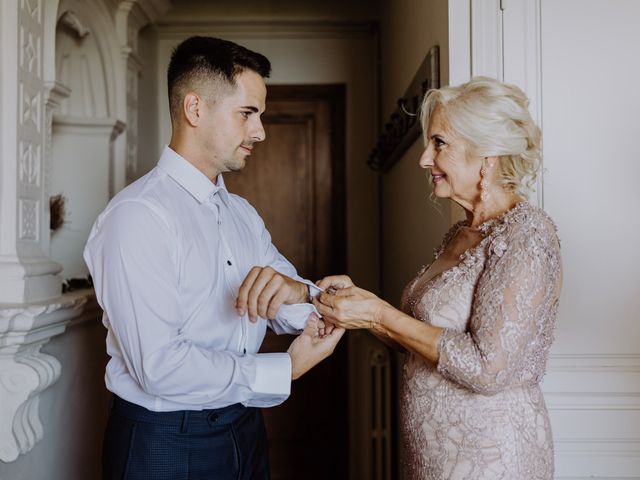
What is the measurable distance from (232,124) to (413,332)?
26.7 inches

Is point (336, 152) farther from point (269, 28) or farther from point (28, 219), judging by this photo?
point (28, 219)

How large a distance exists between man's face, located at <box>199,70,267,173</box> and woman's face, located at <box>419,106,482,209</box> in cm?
43

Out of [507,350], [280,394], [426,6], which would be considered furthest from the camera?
[426,6]

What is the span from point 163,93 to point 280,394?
299 cm

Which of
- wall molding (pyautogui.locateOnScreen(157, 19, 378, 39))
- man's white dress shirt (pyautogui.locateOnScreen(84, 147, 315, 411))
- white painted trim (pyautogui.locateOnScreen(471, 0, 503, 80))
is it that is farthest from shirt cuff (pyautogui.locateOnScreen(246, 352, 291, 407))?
wall molding (pyautogui.locateOnScreen(157, 19, 378, 39))

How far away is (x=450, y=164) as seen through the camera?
4.90 feet

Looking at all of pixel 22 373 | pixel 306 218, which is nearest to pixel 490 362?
pixel 22 373

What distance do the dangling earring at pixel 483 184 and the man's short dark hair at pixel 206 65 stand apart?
621 millimetres

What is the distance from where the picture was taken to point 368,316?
1411 millimetres

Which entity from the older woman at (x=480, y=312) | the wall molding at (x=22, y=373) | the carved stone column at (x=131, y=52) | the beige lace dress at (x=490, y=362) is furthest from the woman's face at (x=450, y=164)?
the carved stone column at (x=131, y=52)

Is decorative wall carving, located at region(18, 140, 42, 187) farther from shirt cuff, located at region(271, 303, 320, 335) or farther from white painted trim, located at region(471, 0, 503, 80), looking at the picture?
white painted trim, located at region(471, 0, 503, 80)

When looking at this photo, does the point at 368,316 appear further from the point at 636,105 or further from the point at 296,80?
the point at 296,80

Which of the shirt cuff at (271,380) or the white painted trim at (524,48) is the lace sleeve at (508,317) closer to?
the shirt cuff at (271,380)

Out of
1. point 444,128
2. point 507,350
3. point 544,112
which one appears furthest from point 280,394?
point 544,112
